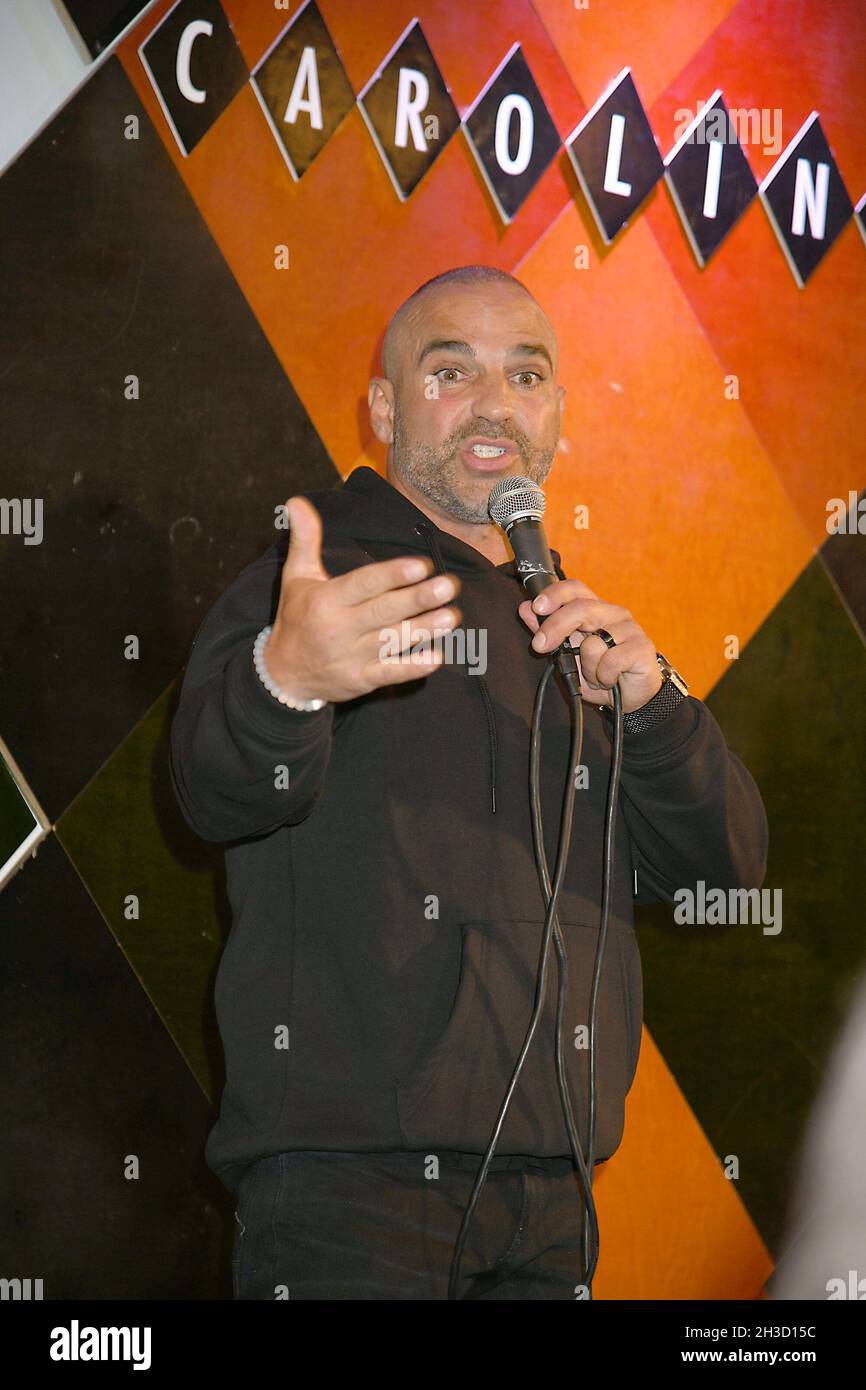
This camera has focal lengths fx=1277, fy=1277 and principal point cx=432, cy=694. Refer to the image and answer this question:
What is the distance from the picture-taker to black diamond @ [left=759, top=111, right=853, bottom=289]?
2.64 m

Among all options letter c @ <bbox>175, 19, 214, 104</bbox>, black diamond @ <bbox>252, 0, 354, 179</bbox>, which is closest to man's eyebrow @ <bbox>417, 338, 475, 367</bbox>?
black diamond @ <bbox>252, 0, 354, 179</bbox>

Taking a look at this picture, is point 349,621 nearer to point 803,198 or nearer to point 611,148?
point 611,148

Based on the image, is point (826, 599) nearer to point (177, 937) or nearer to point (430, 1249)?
point (177, 937)

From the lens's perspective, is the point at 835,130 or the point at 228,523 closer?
the point at 228,523

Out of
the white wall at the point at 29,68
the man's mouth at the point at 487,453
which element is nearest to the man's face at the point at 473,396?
the man's mouth at the point at 487,453

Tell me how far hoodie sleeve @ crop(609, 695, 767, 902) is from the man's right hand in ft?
1.48

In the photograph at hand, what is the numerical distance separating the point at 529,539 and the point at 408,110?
1.49 meters

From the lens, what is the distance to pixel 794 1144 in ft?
8.10

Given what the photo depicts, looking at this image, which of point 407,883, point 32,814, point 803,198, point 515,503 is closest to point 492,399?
point 515,503

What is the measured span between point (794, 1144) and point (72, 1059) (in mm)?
1370

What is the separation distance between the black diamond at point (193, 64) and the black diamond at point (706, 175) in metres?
0.89

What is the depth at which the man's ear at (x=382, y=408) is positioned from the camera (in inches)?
76.6

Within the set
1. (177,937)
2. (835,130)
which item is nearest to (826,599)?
(835,130)

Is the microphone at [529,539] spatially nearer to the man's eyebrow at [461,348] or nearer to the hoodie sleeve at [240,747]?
the hoodie sleeve at [240,747]
